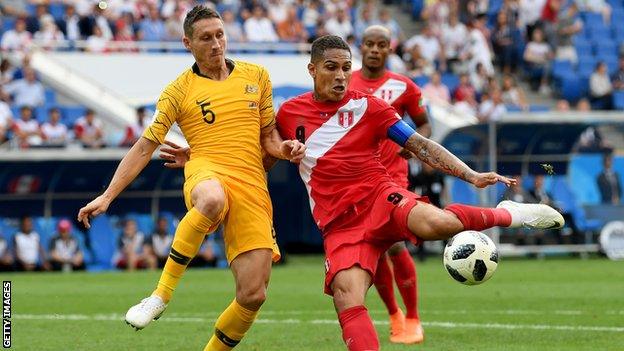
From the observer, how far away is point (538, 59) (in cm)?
3183

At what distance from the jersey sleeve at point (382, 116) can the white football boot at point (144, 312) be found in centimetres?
187

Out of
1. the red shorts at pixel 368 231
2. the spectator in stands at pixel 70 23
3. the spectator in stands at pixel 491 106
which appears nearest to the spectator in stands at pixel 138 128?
the spectator in stands at pixel 70 23

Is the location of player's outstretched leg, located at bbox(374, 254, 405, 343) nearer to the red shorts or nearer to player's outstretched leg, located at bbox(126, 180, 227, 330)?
the red shorts

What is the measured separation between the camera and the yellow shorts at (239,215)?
29.9 ft

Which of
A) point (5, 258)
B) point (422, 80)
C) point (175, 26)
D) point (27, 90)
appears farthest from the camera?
Result: point (422, 80)

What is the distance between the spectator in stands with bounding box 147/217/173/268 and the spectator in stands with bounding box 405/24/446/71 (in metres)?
8.96

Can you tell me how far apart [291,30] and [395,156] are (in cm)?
1771

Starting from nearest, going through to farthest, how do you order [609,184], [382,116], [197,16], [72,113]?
1. [382,116]
2. [197,16]
3. [72,113]
4. [609,184]

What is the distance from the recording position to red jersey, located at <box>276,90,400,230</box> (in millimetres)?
9070

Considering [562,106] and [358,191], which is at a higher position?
[358,191]

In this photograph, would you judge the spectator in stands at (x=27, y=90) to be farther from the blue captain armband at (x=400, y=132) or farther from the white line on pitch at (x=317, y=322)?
the blue captain armband at (x=400, y=132)

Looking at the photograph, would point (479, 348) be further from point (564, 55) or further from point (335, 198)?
point (564, 55)

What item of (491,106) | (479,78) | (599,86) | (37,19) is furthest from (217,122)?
(599,86)

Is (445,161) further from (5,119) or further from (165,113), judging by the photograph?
(5,119)
